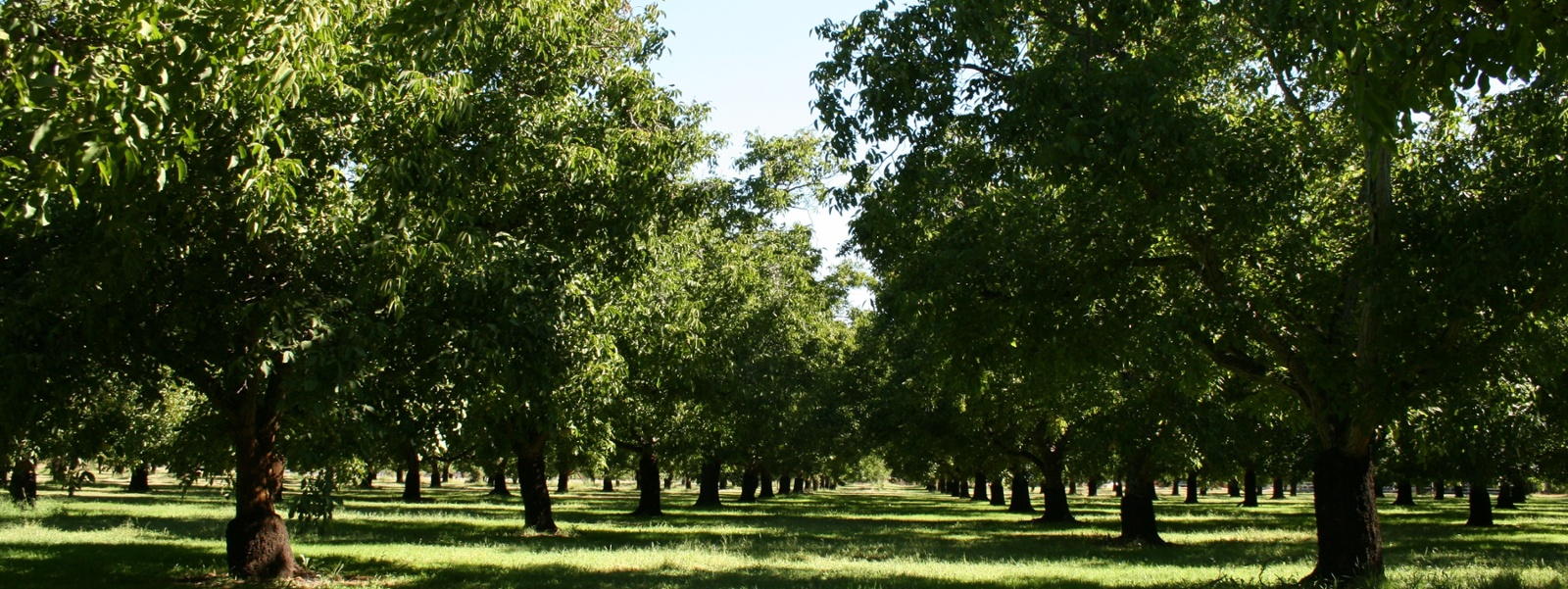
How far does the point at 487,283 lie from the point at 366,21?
268 centimetres

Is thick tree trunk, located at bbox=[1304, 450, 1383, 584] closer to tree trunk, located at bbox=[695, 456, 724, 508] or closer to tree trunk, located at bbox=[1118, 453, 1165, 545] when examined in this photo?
tree trunk, located at bbox=[1118, 453, 1165, 545]

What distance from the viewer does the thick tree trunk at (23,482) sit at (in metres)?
24.5

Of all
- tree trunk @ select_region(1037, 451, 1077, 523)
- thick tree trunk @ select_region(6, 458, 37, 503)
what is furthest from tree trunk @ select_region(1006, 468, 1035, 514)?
thick tree trunk @ select_region(6, 458, 37, 503)

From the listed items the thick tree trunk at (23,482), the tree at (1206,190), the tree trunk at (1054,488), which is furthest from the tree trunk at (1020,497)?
the thick tree trunk at (23,482)

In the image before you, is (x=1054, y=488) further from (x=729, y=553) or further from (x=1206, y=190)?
(x=1206, y=190)

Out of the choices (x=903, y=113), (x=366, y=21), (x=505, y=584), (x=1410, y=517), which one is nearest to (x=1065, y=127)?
(x=903, y=113)

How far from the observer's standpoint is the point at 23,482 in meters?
28.1

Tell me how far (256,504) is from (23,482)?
2036 centimetres

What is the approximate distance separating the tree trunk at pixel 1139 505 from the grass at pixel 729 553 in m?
0.67

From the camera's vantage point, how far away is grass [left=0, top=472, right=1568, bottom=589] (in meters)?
14.4

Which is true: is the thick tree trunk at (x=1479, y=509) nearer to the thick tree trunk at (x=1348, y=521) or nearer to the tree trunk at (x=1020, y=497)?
the tree trunk at (x=1020, y=497)

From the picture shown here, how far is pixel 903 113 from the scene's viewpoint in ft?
38.0

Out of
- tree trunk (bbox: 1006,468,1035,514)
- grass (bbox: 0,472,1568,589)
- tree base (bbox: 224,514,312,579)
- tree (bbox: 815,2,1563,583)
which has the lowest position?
tree trunk (bbox: 1006,468,1035,514)

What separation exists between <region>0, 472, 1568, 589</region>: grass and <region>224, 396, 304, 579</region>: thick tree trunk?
1.41 feet
